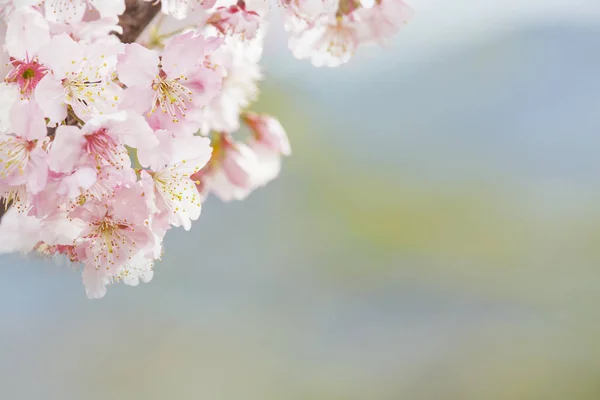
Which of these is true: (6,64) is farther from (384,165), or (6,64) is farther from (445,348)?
(384,165)

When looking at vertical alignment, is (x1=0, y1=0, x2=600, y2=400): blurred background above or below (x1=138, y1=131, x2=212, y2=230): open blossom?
below

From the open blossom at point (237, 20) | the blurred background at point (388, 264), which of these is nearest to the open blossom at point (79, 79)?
the open blossom at point (237, 20)

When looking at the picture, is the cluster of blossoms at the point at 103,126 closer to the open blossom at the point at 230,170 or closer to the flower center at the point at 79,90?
the flower center at the point at 79,90

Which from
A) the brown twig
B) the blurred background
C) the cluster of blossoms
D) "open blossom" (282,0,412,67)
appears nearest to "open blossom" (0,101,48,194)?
the cluster of blossoms

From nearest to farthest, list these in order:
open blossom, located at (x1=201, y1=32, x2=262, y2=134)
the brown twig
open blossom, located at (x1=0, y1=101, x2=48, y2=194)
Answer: open blossom, located at (x1=0, y1=101, x2=48, y2=194) < the brown twig < open blossom, located at (x1=201, y1=32, x2=262, y2=134)

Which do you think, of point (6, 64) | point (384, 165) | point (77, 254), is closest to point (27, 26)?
point (6, 64)

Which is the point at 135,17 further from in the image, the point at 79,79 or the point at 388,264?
the point at 388,264

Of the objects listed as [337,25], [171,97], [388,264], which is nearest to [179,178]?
[171,97]

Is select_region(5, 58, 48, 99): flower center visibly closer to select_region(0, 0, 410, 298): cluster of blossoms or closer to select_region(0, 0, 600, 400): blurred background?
select_region(0, 0, 410, 298): cluster of blossoms
